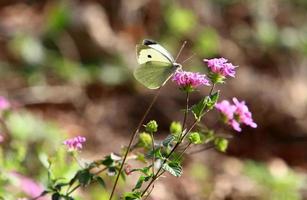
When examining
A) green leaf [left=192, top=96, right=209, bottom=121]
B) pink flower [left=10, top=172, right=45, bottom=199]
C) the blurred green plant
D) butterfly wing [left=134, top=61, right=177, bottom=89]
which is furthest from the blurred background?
green leaf [left=192, top=96, right=209, bottom=121]

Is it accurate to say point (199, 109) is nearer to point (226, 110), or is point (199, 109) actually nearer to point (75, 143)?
point (226, 110)

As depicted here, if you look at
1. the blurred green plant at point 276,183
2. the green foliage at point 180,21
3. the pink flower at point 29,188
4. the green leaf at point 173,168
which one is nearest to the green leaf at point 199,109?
the green leaf at point 173,168

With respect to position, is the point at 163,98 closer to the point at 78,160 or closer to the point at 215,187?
the point at 215,187

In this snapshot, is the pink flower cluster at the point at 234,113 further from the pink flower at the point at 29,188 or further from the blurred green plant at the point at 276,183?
the blurred green plant at the point at 276,183

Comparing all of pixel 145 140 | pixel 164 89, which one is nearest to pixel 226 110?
pixel 145 140

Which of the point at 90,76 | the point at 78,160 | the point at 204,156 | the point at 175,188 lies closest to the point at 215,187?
the point at 175,188

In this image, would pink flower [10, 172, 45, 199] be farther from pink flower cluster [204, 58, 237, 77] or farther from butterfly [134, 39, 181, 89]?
pink flower cluster [204, 58, 237, 77]
